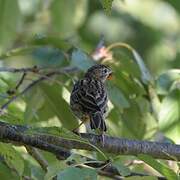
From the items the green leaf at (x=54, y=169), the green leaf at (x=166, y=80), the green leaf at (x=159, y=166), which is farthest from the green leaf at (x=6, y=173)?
the green leaf at (x=166, y=80)

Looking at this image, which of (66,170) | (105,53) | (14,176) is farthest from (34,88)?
(66,170)

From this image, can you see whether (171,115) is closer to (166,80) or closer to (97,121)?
(166,80)

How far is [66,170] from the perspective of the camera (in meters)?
3.62

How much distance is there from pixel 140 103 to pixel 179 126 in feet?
1.24

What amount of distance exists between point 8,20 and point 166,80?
1.61 meters

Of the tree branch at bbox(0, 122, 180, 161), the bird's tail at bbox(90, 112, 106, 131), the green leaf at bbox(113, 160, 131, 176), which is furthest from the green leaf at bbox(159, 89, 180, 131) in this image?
the green leaf at bbox(113, 160, 131, 176)

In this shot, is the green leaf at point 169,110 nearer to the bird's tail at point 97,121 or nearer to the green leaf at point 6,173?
the bird's tail at point 97,121

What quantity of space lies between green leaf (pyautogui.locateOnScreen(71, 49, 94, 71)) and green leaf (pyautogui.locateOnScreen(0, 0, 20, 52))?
897mm

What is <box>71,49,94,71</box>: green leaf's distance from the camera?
5188 mm

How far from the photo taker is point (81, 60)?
5.20 m

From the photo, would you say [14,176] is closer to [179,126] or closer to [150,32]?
[179,126]

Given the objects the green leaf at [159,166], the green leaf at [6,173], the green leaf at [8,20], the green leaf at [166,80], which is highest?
the green leaf at [8,20]

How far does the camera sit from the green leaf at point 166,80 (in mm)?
5344

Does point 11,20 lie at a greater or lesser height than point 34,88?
greater
